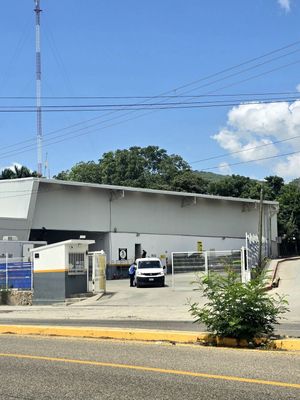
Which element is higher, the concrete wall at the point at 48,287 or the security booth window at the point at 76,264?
the security booth window at the point at 76,264

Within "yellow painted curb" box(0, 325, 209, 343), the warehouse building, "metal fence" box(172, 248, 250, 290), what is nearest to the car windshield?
"metal fence" box(172, 248, 250, 290)

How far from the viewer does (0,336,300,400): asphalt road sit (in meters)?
6.69

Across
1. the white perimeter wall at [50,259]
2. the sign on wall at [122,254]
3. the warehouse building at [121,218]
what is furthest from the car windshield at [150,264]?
the sign on wall at [122,254]

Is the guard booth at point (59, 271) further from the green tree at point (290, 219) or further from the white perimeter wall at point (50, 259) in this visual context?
the green tree at point (290, 219)

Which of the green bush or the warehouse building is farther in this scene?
the warehouse building

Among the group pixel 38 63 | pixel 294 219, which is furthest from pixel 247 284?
pixel 294 219

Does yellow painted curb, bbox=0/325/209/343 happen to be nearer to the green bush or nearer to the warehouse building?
the green bush

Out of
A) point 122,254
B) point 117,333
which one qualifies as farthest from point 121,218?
point 117,333

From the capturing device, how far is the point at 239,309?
388 inches

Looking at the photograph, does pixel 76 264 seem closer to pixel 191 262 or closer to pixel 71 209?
pixel 191 262

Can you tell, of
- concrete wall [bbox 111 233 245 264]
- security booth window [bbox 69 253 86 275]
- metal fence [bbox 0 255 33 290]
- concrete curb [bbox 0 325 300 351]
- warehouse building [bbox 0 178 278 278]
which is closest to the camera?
concrete curb [bbox 0 325 300 351]

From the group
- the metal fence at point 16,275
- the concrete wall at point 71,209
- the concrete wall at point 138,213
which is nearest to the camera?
the metal fence at point 16,275

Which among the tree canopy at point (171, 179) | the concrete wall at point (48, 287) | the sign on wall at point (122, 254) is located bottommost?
the concrete wall at point (48, 287)

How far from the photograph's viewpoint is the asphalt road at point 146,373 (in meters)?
6.69
